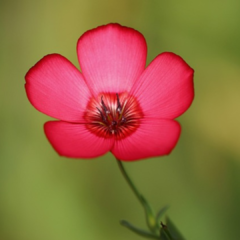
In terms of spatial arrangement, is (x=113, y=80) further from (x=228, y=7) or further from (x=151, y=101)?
(x=228, y=7)

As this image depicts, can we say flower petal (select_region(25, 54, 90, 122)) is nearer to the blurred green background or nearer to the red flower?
the red flower

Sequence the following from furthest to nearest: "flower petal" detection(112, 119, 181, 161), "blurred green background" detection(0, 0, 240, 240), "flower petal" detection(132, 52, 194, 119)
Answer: "blurred green background" detection(0, 0, 240, 240) → "flower petal" detection(132, 52, 194, 119) → "flower petal" detection(112, 119, 181, 161)

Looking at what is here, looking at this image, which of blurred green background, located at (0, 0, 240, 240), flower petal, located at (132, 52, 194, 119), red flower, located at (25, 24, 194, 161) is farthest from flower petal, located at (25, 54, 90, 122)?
blurred green background, located at (0, 0, 240, 240)

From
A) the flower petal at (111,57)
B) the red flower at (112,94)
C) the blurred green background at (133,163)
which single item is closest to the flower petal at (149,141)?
the red flower at (112,94)

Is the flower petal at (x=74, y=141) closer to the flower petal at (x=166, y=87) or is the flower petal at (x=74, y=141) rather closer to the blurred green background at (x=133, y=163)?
the flower petal at (x=166, y=87)

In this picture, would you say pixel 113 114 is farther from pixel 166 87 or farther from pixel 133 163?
pixel 133 163

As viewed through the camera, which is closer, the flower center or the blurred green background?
the flower center

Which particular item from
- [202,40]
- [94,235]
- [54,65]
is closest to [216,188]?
[94,235]

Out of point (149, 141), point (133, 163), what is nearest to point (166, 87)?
point (149, 141)

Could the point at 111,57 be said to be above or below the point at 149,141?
above
